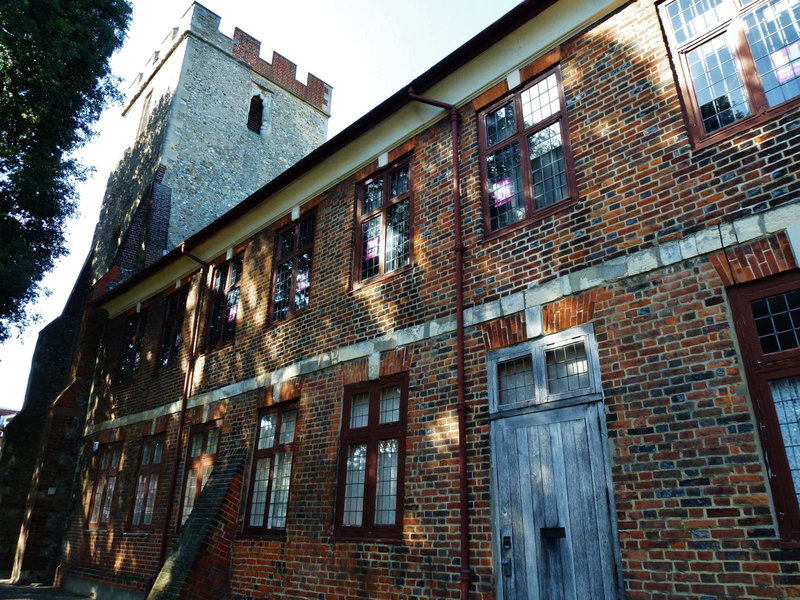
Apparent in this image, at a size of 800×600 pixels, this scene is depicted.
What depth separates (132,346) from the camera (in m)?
15.9

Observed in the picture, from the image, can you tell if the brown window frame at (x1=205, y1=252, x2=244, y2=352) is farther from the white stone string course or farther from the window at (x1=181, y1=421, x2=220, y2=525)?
the white stone string course

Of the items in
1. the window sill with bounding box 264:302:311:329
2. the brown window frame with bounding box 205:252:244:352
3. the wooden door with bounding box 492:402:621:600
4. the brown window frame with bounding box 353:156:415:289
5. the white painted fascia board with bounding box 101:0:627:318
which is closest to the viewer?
the wooden door with bounding box 492:402:621:600

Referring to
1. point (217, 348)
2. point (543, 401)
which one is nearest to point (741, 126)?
point (543, 401)

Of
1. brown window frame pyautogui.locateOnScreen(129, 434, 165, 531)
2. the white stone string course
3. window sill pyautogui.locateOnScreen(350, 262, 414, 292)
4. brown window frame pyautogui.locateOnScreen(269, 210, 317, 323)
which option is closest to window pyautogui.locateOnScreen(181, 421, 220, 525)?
brown window frame pyautogui.locateOnScreen(129, 434, 165, 531)

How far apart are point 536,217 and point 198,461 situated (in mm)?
8331

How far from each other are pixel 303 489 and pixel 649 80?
7.06m

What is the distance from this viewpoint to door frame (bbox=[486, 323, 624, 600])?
554 centimetres

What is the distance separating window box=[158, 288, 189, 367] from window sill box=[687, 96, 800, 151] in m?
11.5

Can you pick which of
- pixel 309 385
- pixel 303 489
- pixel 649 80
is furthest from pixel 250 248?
pixel 649 80

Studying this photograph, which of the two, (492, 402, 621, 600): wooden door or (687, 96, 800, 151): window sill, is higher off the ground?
(687, 96, 800, 151): window sill

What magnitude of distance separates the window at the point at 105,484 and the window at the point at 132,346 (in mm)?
1907

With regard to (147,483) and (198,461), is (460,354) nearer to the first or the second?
(198,461)

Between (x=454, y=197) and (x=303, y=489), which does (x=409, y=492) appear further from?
(x=454, y=197)

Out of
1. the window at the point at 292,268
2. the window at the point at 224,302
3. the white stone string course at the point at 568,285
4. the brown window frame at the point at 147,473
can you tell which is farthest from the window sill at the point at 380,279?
the brown window frame at the point at 147,473
